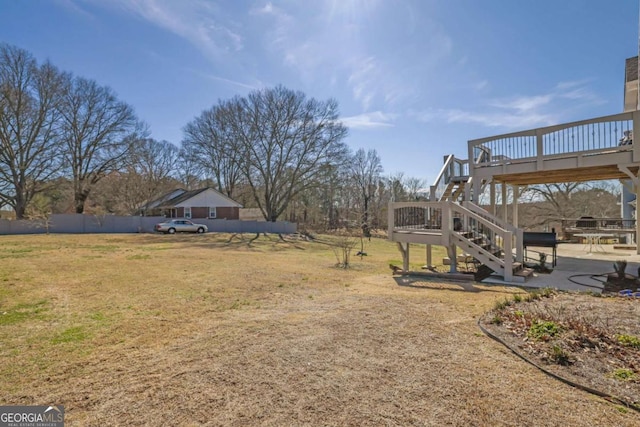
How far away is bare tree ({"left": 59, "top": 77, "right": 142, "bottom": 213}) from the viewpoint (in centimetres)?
2928

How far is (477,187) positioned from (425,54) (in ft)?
15.1

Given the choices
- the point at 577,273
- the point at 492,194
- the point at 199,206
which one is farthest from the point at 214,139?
the point at 577,273

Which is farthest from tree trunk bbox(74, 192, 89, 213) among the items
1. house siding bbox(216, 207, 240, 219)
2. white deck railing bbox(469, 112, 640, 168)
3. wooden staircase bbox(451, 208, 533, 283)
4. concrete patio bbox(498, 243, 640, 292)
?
concrete patio bbox(498, 243, 640, 292)

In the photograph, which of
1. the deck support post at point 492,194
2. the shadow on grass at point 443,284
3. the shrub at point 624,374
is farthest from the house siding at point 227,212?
the shrub at point 624,374

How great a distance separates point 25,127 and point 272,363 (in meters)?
34.7

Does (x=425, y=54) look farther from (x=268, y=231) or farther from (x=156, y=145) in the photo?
(x=156, y=145)

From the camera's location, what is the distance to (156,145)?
41.4 metres

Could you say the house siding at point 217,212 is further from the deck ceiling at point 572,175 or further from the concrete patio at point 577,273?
the concrete patio at point 577,273

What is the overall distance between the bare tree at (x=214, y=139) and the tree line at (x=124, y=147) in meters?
0.11

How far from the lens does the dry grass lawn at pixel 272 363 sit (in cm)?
222

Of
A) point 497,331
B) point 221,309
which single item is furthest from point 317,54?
point 497,331

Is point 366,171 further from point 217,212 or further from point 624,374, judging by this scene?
point 624,374

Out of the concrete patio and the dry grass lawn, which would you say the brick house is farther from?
the concrete patio

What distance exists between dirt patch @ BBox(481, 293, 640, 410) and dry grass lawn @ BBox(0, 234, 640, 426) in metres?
0.23
